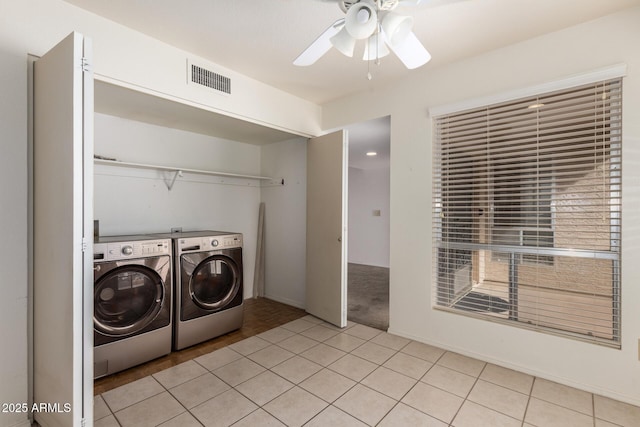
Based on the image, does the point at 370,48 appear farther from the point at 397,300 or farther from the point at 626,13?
the point at 397,300

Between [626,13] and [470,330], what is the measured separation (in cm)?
246

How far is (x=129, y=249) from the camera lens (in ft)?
7.43

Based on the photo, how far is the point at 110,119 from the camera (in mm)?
2918

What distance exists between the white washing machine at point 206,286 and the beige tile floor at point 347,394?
0.30m

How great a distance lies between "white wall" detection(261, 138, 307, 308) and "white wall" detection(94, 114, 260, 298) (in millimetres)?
227

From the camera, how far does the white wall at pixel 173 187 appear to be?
9.61ft

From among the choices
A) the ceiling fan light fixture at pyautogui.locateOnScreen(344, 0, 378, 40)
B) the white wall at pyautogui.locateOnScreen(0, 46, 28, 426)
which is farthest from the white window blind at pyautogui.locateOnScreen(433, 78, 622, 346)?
the white wall at pyautogui.locateOnScreen(0, 46, 28, 426)

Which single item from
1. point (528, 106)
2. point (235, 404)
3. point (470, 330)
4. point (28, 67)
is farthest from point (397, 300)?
point (28, 67)

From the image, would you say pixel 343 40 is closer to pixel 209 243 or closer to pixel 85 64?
pixel 85 64

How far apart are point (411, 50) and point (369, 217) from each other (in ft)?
17.9

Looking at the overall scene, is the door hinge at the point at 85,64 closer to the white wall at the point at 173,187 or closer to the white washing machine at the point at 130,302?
the white washing machine at the point at 130,302

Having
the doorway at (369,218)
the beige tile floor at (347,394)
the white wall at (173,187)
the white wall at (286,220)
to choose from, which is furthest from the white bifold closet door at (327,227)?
the doorway at (369,218)

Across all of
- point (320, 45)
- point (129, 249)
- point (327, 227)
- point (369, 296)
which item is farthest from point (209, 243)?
point (369, 296)

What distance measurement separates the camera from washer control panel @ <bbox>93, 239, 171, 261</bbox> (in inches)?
84.2
